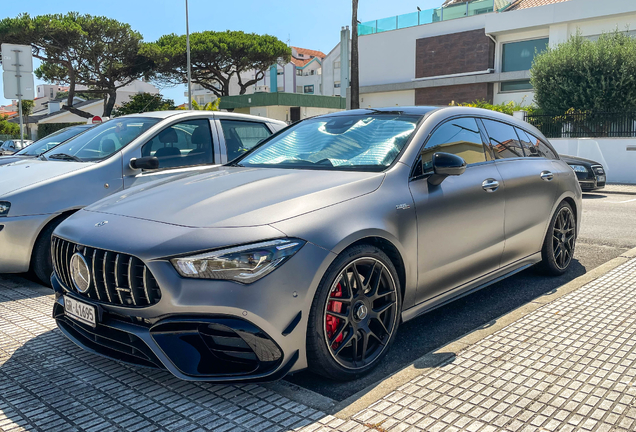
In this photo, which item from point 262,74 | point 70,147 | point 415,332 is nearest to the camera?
point 415,332

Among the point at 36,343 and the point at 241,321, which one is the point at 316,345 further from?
the point at 36,343

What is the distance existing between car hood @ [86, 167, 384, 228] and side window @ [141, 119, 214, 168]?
2170mm

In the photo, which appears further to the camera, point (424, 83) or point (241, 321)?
point (424, 83)

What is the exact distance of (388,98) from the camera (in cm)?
3928

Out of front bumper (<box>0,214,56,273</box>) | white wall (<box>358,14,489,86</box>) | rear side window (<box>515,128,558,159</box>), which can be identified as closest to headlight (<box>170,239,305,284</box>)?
front bumper (<box>0,214,56,273</box>)

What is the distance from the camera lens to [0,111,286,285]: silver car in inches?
190

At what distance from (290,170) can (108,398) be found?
1.76m

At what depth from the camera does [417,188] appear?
11.6ft

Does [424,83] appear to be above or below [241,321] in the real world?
above

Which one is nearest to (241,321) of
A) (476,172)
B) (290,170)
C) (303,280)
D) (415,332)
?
(303,280)

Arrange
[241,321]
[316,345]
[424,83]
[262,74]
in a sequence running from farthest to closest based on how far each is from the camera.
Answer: [262,74] → [424,83] → [316,345] → [241,321]

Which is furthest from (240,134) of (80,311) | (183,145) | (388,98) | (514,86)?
(388,98)

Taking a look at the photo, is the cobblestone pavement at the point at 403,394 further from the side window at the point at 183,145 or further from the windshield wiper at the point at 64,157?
the side window at the point at 183,145

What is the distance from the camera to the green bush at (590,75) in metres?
20.2
